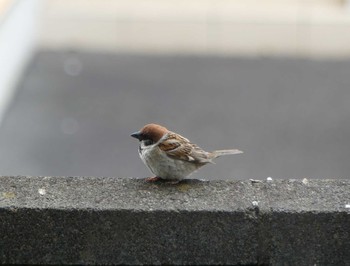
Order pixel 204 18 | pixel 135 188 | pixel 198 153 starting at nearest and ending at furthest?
pixel 135 188
pixel 198 153
pixel 204 18

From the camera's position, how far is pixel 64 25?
11320 mm

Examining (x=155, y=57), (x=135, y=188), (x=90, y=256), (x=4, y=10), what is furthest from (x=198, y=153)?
(x=155, y=57)

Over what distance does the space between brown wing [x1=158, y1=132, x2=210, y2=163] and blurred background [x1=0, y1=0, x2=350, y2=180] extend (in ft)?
13.0

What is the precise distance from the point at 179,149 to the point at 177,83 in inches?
256

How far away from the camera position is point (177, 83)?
1048 centimetres

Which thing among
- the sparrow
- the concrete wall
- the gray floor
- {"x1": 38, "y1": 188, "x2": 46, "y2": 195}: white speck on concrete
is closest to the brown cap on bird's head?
the sparrow

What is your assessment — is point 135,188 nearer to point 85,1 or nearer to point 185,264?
point 185,264

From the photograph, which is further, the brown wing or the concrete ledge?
the brown wing

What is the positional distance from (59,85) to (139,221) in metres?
7.19

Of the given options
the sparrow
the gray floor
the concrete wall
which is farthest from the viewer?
the concrete wall

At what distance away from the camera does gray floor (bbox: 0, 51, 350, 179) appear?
8.49 meters

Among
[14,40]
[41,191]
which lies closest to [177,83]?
[14,40]

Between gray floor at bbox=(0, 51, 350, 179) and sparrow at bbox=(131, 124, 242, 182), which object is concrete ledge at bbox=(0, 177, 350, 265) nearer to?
sparrow at bbox=(131, 124, 242, 182)

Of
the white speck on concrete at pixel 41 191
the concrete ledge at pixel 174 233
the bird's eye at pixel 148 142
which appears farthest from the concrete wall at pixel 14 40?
the concrete ledge at pixel 174 233
